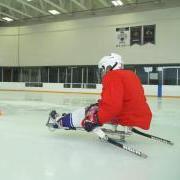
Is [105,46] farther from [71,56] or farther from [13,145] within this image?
[13,145]

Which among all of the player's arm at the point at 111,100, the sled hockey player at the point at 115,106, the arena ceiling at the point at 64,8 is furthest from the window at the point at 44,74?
the player's arm at the point at 111,100

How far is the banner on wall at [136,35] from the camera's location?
24.4 m

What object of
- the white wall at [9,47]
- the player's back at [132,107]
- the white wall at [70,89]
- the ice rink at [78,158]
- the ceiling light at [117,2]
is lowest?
the ice rink at [78,158]

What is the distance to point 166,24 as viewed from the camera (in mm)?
23328

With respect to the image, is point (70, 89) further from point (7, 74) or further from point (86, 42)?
point (7, 74)

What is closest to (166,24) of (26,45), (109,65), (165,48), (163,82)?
(165,48)

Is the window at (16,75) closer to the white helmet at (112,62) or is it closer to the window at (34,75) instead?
the window at (34,75)

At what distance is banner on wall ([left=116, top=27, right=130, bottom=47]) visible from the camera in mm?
24859

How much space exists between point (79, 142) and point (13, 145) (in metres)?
0.92

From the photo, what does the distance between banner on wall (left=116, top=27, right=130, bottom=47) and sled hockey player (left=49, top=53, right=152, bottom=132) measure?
2068 cm

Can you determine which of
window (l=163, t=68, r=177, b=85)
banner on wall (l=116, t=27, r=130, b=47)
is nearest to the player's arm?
window (l=163, t=68, r=177, b=85)

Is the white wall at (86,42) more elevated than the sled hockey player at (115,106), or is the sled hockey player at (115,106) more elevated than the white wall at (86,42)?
the white wall at (86,42)

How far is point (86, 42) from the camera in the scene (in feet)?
87.1

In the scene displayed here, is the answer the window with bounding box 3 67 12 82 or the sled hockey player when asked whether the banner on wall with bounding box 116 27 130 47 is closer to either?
the window with bounding box 3 67 12 82
